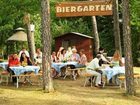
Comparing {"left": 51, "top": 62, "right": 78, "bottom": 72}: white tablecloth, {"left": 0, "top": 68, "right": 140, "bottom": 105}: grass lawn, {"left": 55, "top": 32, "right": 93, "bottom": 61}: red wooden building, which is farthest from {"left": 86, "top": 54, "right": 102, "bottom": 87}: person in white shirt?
{"left": 55, "top": 32, "right": 93, "bottom": 61}: red wooden building

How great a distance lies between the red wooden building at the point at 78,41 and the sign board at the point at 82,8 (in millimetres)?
14060

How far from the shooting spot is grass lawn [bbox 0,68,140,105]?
12.9 m

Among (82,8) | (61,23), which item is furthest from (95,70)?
(61,23)

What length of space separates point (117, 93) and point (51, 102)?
9.61 ft

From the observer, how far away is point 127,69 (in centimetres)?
1420

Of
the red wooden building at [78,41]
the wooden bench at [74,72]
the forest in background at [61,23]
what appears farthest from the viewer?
the red wooden building at [78,41]

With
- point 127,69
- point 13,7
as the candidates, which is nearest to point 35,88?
point 127,69

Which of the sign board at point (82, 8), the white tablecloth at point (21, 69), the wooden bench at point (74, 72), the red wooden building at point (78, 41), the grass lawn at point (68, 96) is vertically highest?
the sign board at point (82, 8)

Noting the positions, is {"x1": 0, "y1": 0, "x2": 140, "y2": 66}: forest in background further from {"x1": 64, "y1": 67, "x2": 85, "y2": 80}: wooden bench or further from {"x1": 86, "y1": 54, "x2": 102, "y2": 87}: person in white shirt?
{"x1": 86, "y1": 54, "x2": 102, "y2": 87}: person in white shirt

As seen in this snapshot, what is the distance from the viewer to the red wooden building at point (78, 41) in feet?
116

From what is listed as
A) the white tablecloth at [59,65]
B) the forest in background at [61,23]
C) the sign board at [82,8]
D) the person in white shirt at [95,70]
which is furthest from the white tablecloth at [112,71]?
the forest in background at [61,23]

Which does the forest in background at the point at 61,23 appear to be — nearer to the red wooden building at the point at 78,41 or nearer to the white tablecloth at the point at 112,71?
the red wooden building at the point at 78,41

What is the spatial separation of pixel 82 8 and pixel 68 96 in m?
7.99

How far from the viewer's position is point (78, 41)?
35656 millimetres
